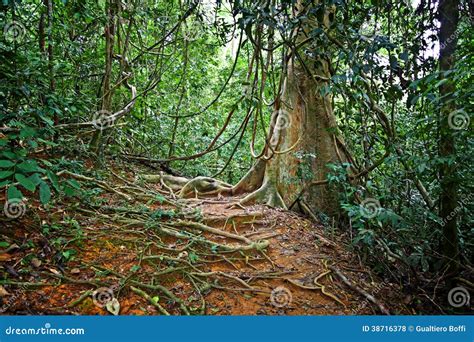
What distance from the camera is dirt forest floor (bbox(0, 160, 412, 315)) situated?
225cm

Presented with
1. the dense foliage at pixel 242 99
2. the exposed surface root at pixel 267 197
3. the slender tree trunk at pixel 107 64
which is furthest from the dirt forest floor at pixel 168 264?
the slender tree trunk at pixel 107 64

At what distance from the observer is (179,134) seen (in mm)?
6758

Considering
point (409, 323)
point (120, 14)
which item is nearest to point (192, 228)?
point (409, 323)

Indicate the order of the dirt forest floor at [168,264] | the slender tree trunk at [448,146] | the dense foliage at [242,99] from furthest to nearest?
the slender tree trunk at [448,146]
the dense foliage at [242,99]
the dirt forest floor at [168,264]

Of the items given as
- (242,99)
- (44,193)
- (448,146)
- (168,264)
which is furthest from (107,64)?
(448,146)

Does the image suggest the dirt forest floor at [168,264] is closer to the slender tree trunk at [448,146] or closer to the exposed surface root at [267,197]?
the exposed surface root at [267,197]

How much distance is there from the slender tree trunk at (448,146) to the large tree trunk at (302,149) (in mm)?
1533

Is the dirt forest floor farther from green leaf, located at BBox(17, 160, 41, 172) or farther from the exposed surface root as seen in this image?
A: green leaf, located at BBox(17, 160, 41, 172)

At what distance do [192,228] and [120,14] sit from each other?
2.85 metres

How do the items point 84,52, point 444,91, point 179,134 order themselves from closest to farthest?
point 444,91
point 84,52
point 179,134

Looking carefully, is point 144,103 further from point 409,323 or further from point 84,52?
point 409,323

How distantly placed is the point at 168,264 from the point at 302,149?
2.69 m

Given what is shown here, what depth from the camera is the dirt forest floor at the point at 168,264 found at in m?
2.25

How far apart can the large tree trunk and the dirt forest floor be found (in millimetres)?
663
